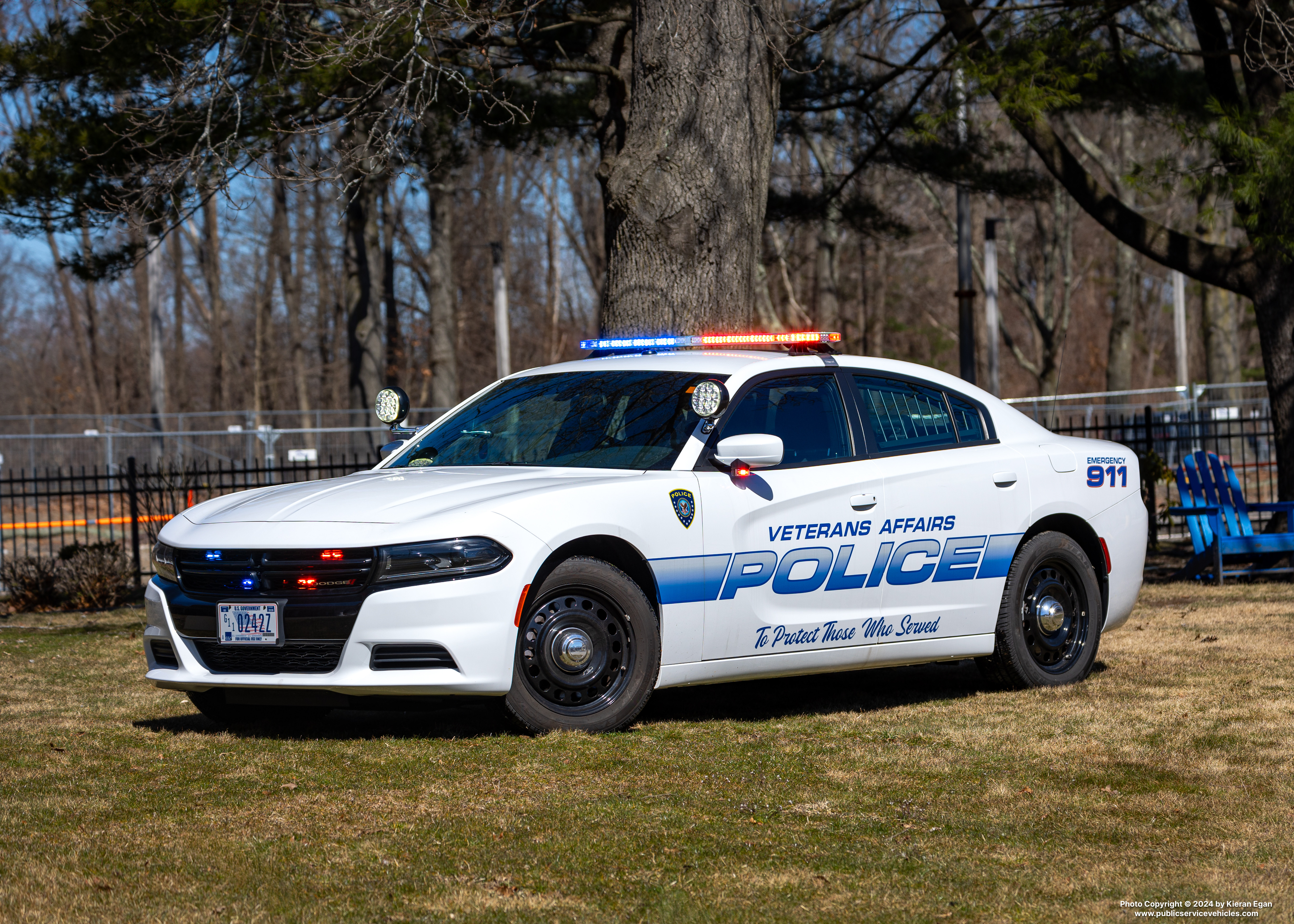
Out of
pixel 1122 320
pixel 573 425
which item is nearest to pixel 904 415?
pixel 573 425

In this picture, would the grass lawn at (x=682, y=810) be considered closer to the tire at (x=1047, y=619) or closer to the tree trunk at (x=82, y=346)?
the tire at (x=1047, y=619)

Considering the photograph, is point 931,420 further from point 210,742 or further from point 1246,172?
point 1246,172

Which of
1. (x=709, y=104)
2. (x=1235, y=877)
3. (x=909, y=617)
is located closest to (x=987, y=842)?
(x=1235, y=877)

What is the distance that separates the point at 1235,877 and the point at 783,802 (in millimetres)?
1473

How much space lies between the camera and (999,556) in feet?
24.6

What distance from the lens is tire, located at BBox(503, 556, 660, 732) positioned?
Answer: 6043 mm

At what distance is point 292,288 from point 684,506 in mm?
41002

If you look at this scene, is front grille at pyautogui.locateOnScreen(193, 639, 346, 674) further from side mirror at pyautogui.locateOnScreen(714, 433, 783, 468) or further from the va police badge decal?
side mirror at pyautogui.locateOnScreen(714, 433, 783, 468)

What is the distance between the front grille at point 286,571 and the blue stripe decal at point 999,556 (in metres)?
3.10

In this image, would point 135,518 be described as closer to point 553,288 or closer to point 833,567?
point 833,567

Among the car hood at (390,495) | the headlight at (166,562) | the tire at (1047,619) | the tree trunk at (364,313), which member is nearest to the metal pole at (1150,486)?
the tire at (1047,619)

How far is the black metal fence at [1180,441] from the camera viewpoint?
16422 mm

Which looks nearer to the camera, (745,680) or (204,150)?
(745,680)

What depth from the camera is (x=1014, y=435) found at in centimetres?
776
